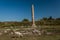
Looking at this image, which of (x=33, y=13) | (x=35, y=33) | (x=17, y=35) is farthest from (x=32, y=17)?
(x=17, y=35)

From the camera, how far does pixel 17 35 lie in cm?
1516

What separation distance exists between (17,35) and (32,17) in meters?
27.3

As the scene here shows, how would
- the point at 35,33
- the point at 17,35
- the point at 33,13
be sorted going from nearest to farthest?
the point at 17,35
the point at 35,33
the point at 33,13

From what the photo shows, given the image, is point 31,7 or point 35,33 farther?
point 31,7

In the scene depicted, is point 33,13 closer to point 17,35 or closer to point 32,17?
point 32,17

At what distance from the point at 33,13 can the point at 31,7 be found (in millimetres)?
1604

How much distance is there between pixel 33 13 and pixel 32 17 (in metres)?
1.04

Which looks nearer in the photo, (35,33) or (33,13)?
(35,33)

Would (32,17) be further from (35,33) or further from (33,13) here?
(35,33)

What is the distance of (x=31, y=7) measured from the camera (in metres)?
42.4

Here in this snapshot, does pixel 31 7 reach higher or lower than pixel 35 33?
higher

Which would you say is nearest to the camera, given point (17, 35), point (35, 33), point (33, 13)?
point (17, 35)

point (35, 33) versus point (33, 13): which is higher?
point (33, 13)

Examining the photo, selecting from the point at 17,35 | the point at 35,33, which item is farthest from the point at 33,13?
the point at 17,35
